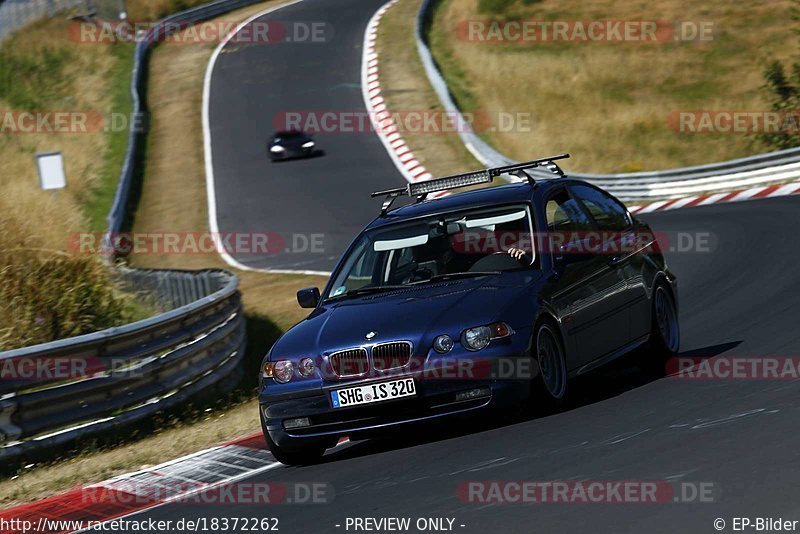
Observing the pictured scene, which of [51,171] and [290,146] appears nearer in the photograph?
[51,171]

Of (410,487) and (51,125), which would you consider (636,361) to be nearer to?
(410,487)

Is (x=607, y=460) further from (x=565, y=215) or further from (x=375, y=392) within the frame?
(x=565, y=215)

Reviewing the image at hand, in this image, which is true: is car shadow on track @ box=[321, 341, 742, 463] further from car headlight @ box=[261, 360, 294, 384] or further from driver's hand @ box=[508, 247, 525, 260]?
driver's hand @ box=[508, 247, 525, 260]

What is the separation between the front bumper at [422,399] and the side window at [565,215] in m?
1.48

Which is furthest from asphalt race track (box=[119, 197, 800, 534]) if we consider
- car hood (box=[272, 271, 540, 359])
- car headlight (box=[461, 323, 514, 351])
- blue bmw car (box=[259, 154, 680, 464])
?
car hood (box=[272, 271, 540, 359])

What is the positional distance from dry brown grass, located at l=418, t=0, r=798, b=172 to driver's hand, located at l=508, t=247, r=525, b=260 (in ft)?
77.7

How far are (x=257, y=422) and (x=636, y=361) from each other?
301 centimetres

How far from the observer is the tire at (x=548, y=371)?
308 inches

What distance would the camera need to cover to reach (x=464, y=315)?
773 centimetres

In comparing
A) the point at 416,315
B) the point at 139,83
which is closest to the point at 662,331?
the point at 416,315

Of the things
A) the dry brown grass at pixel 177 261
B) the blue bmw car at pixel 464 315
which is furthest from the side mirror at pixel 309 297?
the dry brown grass at pixel 177 261

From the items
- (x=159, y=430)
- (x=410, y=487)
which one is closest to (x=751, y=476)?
(x=410, y=487)

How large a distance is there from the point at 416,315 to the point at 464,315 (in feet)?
1.00

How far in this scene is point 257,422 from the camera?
1012 centimetres
